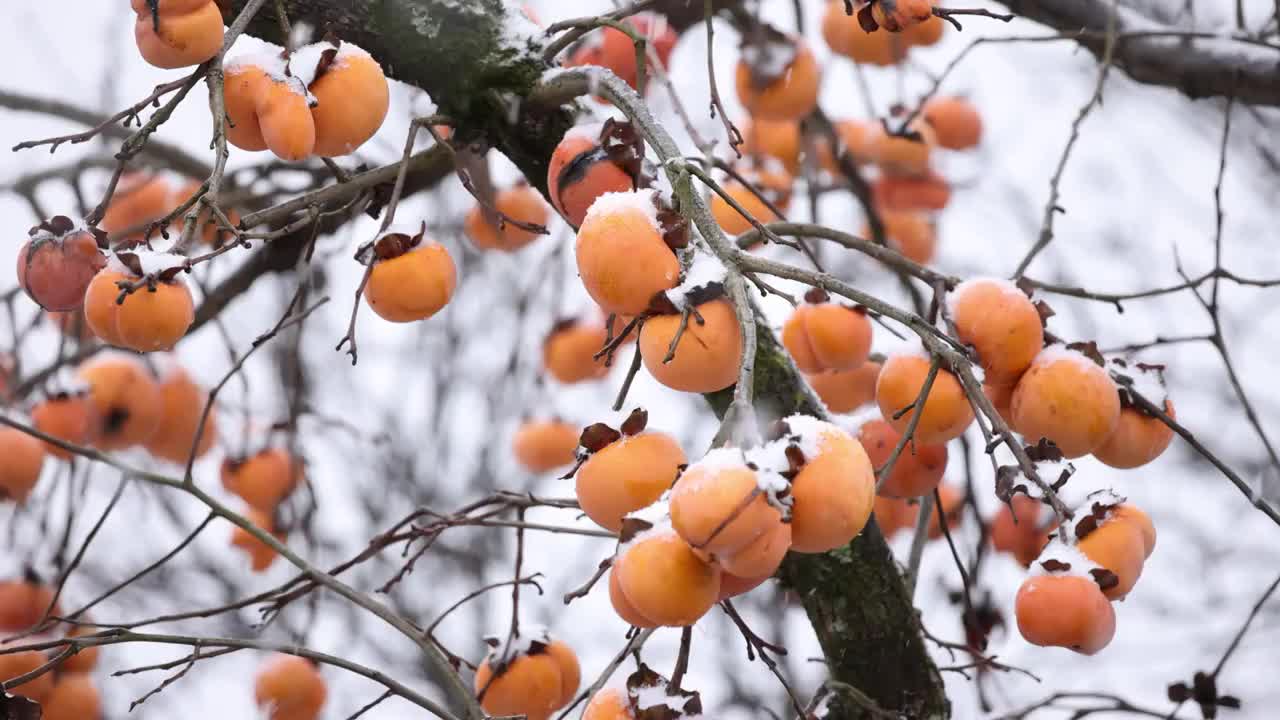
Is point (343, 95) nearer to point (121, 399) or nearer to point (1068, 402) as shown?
point (1068, 402)

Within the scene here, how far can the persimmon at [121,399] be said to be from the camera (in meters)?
2.06

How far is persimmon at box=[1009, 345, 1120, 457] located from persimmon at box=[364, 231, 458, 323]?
62 cm

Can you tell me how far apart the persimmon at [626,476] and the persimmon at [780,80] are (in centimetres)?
113

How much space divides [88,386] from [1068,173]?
6.14 m

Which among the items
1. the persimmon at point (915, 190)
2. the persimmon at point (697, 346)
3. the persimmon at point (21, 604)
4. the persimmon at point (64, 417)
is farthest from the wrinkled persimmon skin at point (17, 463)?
the persimmon at point (915, 190)

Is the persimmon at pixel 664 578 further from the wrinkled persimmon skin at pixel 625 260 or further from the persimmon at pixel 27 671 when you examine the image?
the persimmon at pixel 27 671

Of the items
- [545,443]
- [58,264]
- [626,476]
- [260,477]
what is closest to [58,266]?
[58,264]

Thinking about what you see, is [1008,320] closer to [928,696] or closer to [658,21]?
[928,696]

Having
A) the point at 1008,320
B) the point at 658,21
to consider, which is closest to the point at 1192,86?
the point at 658,21

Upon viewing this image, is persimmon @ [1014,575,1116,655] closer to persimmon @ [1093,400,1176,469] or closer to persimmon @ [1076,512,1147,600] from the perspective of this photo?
persimmon @ [1076,512,1147,600]

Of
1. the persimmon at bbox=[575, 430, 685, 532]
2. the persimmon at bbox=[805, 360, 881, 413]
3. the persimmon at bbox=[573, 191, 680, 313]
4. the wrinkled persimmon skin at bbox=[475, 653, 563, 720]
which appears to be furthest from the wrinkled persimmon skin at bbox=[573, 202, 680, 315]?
the persimmon at bbox=[805, 360, 881, 413]

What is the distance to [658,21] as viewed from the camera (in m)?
2.01

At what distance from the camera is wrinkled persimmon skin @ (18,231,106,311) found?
1.19 metres

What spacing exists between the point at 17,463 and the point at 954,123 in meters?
1.93
